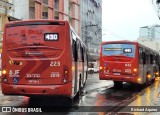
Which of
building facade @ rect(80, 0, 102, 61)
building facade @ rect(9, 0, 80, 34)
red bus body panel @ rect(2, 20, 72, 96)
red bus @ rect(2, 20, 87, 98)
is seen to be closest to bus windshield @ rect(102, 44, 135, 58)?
red bus @ rect(2, 20, 87, 98)

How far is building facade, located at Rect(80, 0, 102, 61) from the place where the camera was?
7325 cm

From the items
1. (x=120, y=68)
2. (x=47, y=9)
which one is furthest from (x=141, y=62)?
Result: (x=47, y=9)

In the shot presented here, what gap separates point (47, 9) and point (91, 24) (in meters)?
23.5

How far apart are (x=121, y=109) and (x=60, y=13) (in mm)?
48562

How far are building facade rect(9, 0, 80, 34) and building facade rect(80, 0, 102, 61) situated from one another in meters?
3.96

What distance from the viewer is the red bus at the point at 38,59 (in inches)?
472

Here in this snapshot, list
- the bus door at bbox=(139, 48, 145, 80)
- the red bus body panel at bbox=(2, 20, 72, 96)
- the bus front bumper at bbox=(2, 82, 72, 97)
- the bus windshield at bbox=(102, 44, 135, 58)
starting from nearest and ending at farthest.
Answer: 1. the bus front bumper at bbox=(2, 82, 72, 97)
2. the red bus body panel at bbox=(2, 20, 72, 96)
3. the bus windshield at bbox=(102, 44, 135, 58)
4. the bus door at bbox=(139, 48, 145, 80)

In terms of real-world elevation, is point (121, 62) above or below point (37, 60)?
below

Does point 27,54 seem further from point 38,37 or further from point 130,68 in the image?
point 130,68

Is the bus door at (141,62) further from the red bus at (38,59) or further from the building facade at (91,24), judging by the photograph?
the building facade at (91,24)

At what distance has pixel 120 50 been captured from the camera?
70.9 ft

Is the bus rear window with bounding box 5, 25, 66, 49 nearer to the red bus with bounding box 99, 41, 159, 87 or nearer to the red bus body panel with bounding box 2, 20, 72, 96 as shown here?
the red bus body panel with bounding box 2, 20, 72, 96

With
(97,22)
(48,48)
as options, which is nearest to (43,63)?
(48,48)

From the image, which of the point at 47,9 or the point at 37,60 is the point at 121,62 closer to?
the point at 37,60
